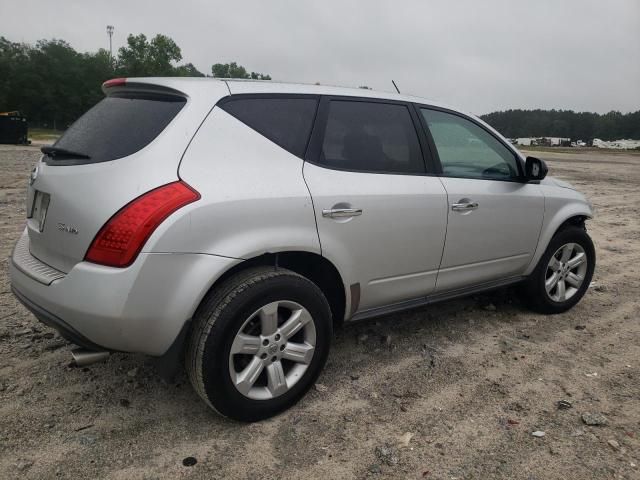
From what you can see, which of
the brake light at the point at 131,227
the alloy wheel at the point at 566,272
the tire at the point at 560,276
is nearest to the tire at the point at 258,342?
the brake light at the point at 131,227

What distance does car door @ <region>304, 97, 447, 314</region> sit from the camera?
2.65 m

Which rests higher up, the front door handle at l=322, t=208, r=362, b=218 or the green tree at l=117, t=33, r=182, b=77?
the green tree at l=117, t=33, r=182, b=77

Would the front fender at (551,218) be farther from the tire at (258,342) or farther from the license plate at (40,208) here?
the license plate at (40,208)

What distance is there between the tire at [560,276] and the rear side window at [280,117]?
7.67ft

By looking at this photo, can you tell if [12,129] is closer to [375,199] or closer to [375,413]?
[375,199]

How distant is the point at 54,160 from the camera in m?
2.54

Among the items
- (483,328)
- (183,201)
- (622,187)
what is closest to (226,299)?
(183,201)

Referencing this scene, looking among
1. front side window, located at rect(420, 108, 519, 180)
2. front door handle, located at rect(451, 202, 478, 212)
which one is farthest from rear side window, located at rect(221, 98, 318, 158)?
front door handle, located at rect(451, 202, 478, 212)

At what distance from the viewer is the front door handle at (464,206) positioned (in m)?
3.17

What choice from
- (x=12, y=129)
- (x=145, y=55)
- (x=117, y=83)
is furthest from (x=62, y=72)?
(x=117, y=83)

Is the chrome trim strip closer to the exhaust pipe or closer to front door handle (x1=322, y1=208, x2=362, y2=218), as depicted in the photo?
the exhaust pipe

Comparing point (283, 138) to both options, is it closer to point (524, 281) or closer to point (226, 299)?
point (226, 299)

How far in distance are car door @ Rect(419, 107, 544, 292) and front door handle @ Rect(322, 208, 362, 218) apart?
30.3 inches

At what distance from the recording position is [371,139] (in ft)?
9.70
